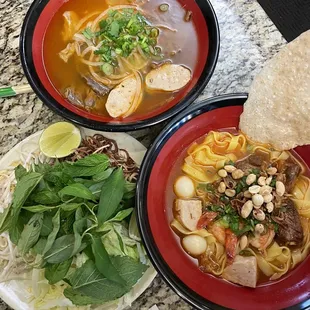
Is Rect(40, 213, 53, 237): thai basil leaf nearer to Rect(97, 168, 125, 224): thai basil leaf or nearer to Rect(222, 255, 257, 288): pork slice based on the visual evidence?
Rect(97, 168, 125, 224): thai basil leaf

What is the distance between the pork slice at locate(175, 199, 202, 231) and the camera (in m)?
1.95

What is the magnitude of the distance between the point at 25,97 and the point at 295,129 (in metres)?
1.17

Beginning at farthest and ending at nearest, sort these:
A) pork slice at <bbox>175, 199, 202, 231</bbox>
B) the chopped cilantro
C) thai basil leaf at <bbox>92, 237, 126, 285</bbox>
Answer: the chopped cilantro < pork slice at <bbox>175, 199, 202, 231</bbox> < thai basil leaf at <bbox>92, 237, 126, 285</bbox>

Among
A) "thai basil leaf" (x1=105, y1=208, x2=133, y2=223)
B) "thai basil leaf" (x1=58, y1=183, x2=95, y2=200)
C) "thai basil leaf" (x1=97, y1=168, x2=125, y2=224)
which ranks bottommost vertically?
Answer: "thai basil leaf" (x1=105, y1=208, x2=133, y2=223)

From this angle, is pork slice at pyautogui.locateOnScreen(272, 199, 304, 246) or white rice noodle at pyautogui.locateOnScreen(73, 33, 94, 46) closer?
pork slice at pyautogui.locateOnScreen(272, 199, 304, 246)

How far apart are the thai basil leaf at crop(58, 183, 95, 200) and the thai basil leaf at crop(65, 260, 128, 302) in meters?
0.25

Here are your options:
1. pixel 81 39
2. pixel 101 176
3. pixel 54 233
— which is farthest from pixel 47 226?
pixel 81 39

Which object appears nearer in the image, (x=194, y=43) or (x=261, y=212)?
(x=261, y=212)

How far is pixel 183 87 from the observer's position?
2.07m

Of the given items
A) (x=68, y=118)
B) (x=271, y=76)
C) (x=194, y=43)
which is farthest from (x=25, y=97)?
(x=271, y=76)

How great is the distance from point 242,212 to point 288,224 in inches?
7.0

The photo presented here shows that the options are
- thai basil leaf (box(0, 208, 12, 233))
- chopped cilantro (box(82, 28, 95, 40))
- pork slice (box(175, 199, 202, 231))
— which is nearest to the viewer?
thai basil leaf (box(0, 208, 12, 233))

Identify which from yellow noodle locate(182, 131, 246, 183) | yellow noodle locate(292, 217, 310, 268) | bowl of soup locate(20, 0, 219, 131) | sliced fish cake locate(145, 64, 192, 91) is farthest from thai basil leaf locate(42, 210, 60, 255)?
yellow noodle locate(292, 217, 310, 268)

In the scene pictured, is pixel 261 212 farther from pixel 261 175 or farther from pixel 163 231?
pixel 163 231
